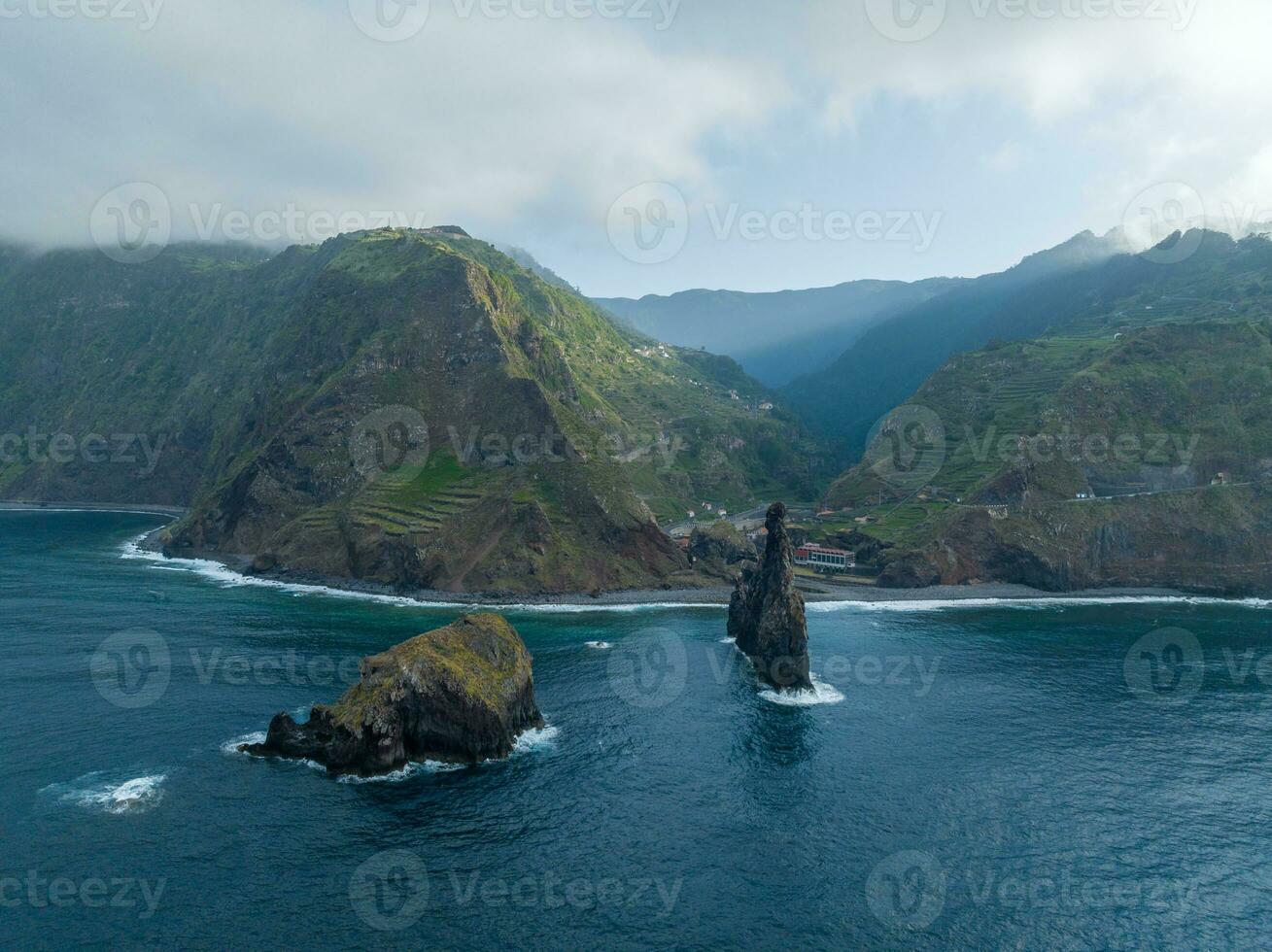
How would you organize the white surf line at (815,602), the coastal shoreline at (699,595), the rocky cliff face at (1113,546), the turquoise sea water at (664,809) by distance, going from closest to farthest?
the turquoise sea water at (664,809) → the white surf line at (815,602) → the coastal shoreline at (699,595) → the rocky cliff face at (1113,546)

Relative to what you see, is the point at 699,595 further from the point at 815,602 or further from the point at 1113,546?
the point at 1113,546

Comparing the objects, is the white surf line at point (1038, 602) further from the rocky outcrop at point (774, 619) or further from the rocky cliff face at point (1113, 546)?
the rocky outcrop at point (774, 619)

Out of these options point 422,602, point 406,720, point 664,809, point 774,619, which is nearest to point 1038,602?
point 774,619

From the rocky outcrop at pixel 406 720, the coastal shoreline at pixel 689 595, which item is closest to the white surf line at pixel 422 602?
the coastal shoreline at pixel 689 595

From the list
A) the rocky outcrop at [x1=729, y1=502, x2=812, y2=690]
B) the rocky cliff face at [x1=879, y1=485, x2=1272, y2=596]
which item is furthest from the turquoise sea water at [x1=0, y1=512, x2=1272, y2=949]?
the rocky cliff face at [x1=879, y1=485, x2=1272, y2=596]

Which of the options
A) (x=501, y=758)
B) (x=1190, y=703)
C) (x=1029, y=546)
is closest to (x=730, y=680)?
(x=501, y=758)

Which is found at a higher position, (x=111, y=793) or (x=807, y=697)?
(x=807, y=697)
